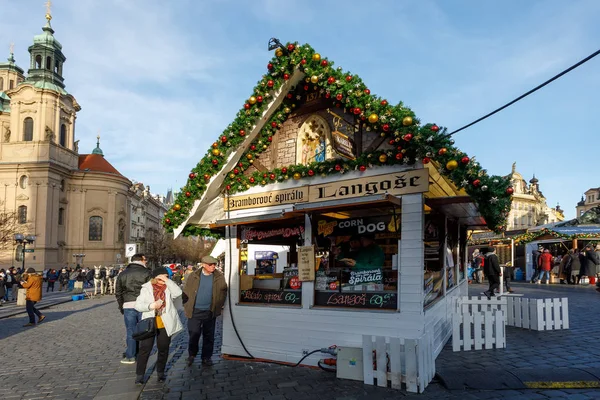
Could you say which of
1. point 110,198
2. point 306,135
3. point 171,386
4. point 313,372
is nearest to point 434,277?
point 313,372

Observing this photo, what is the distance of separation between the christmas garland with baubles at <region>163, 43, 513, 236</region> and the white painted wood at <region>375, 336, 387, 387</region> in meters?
2.42

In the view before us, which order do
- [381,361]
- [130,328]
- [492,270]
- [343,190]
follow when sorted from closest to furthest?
[381,361] < [343,190] < [130,328] < [492,270]

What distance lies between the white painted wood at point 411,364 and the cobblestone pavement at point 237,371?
0.17 metres

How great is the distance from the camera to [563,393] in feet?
19.0

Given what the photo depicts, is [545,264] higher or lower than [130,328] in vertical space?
higher

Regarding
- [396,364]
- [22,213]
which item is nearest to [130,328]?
[396,364]

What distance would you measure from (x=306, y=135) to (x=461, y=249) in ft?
20.5

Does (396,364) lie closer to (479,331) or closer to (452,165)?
A: (452,165)

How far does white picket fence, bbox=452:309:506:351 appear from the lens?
827cm

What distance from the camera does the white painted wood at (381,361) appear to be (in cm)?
633

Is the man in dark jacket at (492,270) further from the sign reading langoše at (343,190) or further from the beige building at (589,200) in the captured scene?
the beige building at (589,200)

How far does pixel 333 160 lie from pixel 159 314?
12.2 feet

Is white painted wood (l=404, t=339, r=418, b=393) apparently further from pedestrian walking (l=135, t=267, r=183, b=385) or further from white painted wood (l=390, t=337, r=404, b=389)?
pedestrian walking (l=135, t=267, r=183, b=385)

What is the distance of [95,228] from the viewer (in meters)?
65.6
